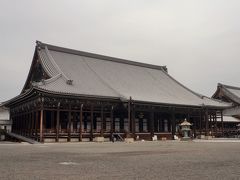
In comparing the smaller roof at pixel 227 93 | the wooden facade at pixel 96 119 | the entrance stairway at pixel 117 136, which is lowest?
the entrance stairway at pixel 117 136

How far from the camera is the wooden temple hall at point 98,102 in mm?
33938

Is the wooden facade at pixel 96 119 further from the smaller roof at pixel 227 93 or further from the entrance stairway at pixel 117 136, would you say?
the smaller roof at pixel 227 93

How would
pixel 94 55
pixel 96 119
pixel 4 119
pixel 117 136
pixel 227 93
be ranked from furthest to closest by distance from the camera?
Answer: pixel 227 93
pixel 4 119
pixel 94 55
pixel 96 119
pixel 117 136

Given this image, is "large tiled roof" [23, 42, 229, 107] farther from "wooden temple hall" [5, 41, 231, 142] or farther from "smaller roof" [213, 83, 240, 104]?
"smaller roof" [213, 83, 240, 104]

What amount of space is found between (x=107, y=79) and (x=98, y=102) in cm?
650

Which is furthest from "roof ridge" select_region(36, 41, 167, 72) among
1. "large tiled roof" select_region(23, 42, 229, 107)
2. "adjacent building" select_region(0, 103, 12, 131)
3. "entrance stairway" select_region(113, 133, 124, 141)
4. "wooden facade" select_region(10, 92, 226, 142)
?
"entrance stairway" select_region(113, 133, 124, 141)

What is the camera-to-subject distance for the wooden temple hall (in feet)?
111

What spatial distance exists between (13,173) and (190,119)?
40.3 metres

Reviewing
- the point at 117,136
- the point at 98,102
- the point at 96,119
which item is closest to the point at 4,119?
the point at 96,119

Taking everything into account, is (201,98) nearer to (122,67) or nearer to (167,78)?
(167,78)

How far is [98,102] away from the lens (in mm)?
36531

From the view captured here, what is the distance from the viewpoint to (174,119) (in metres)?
43.1

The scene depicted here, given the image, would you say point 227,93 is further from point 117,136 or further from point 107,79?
point 117,136

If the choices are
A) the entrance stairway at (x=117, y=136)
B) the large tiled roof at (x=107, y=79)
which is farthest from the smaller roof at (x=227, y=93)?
the entrance stairway at (x=117, y=136)
